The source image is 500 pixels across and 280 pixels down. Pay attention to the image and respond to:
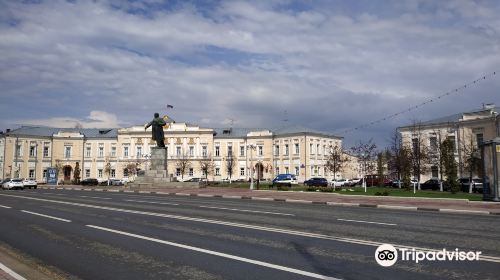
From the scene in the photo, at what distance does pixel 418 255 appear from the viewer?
8508 mm

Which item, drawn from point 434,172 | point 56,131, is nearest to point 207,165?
point 56,131

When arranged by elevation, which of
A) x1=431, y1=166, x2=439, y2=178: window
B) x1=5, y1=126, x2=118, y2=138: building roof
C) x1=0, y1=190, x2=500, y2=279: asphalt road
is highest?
x1=5, y1=126, x2=118, y2=138: building roof

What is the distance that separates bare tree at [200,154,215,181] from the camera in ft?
296

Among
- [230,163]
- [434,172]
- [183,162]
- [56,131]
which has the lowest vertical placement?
[434,172]

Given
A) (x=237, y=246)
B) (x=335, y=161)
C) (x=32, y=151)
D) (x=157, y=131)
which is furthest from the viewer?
(x=32, y=151)

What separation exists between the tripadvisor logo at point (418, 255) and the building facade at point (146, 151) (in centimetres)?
7853

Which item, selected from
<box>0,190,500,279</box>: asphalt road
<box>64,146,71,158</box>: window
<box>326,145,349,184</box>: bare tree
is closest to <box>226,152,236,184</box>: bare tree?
<box>326,145,349,184</box>: bare tree

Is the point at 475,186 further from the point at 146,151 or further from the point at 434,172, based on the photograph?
the point at 146,151

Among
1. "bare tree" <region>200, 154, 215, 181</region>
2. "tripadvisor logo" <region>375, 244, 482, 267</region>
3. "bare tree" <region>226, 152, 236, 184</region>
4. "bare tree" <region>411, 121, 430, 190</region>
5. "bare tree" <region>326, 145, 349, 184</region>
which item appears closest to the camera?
"tripadvisor logo" <region>375, 244, 482, 267</region>

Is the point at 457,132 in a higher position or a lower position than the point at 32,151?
higher

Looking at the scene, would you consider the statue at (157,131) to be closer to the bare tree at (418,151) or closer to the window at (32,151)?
the bare tree at (418,151)

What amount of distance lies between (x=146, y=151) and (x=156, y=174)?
5296cm

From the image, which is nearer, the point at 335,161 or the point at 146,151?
the point at 335,161

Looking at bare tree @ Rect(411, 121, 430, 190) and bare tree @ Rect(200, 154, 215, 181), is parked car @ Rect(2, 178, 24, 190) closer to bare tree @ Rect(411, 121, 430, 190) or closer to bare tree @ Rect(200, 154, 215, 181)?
bare tree @ Rect(200, 154, 215, 181)
